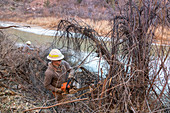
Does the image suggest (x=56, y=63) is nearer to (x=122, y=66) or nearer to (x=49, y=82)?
(x=49, y=82)

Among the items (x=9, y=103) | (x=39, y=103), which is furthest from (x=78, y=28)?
(x=9, y=103)

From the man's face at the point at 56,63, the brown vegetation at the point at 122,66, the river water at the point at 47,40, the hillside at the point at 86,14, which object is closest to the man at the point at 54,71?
the man's face at the point at 56,63

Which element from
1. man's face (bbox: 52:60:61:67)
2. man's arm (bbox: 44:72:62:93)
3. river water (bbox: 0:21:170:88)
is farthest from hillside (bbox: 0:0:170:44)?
man's arm (bbox: 44:72:62:93)

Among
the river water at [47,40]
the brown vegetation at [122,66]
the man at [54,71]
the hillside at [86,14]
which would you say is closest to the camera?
the brown vegetation at [122,66]

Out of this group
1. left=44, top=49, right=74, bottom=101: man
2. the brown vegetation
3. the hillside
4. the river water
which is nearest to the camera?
the brown vegetation

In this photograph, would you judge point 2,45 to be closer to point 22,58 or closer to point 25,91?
point 22,58

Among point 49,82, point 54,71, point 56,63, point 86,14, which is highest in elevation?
point 86,14

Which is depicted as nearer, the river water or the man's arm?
the river water

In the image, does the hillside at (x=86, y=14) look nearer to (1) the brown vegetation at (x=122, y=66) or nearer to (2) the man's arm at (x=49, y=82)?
(1) the brown vegetation at (x=122, y=66)

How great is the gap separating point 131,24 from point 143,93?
4.26ft

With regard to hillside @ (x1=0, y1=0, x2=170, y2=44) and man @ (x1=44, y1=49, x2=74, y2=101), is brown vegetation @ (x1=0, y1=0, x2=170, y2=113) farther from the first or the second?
man @ (x1=44, y1=49, x2=74, y2=101)

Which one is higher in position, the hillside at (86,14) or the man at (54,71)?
the hillside at (86,14)

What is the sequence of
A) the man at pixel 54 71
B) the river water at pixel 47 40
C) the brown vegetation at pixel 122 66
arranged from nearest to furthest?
the brown vegetation at pixel 122 66
the river water at pixel 47 40
the man at pixel 54 71

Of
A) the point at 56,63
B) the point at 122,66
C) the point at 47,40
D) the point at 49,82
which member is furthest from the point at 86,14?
the point at 122,66
